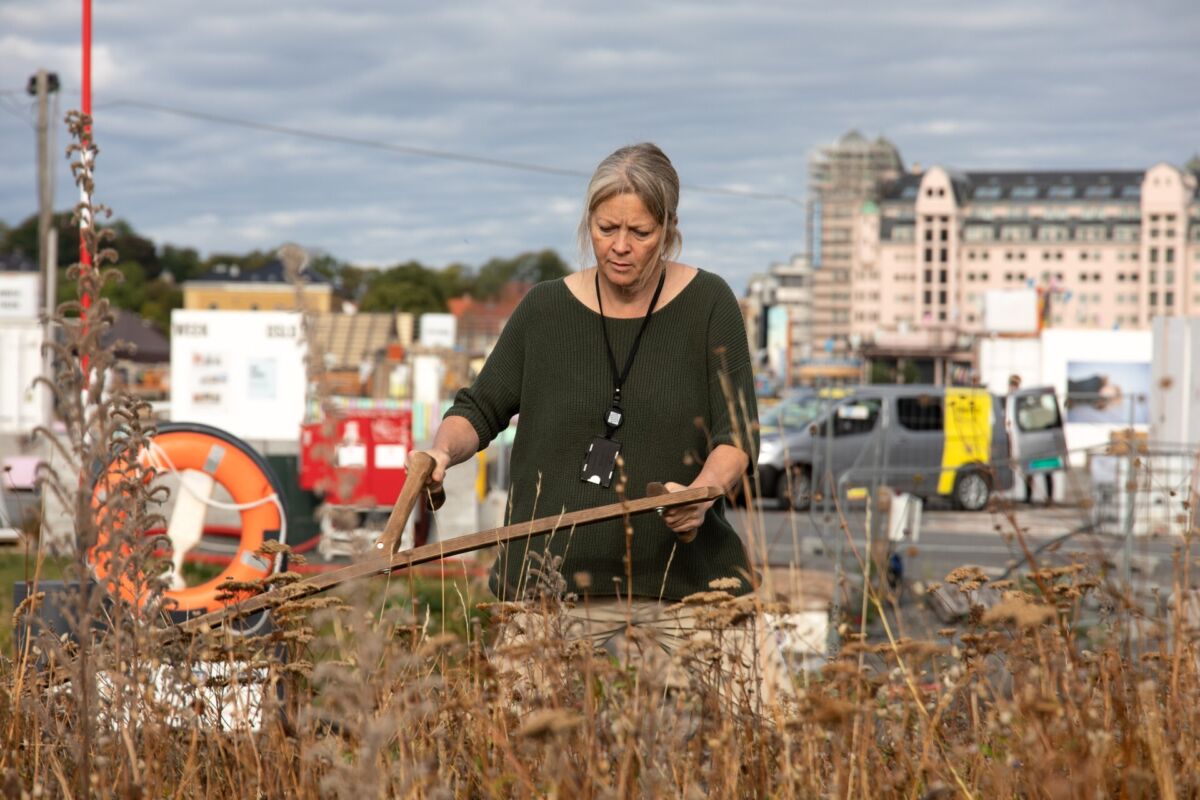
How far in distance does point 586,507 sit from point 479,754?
75 centimetres

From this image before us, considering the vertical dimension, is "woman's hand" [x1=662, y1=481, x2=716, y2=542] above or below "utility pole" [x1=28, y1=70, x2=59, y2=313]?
below

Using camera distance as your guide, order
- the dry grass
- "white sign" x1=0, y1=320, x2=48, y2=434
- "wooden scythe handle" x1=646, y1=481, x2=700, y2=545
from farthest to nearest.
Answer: "white sign" x1=0, y1=320, x2=48, y2=434 → "wooden scythe handle" x1=646, y1=481, x2=700, y2=545 → the dry grass

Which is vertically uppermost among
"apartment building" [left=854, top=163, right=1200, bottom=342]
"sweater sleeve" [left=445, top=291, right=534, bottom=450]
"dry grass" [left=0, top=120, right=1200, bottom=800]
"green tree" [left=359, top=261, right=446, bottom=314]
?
"apartment building" [left=854, top=163, right=1200, bottom=342]

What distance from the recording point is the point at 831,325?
18375cm

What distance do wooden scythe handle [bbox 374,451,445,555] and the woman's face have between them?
0.54 meters

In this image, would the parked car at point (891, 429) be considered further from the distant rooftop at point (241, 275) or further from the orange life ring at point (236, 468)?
the distant rooftop at point (241, 275)

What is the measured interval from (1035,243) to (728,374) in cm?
16362

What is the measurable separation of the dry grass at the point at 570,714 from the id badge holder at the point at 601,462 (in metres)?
0.44

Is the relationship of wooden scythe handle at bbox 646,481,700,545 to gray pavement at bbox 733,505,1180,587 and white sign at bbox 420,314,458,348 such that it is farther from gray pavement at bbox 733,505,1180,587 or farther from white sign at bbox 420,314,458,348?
white sign at bbox 420,314,458,348

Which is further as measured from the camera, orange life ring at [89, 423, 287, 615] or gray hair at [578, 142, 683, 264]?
orange life ring at [89, 423, 287, 615]

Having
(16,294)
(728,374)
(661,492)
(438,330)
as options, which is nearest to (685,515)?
(661,492)

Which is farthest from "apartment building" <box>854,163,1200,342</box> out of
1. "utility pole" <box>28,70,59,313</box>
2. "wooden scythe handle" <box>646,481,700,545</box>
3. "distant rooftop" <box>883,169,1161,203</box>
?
"wooden scythe handle" <box>646,481,700,545</box>

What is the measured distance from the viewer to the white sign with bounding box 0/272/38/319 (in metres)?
20.5

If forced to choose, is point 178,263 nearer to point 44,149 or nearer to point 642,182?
point 44,149
